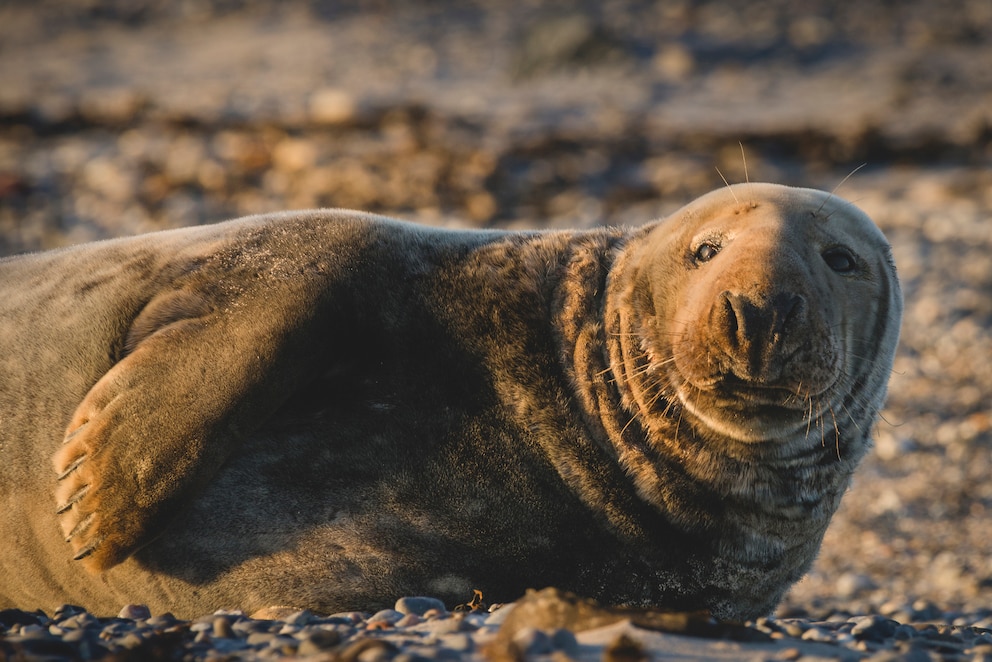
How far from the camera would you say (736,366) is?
3176mm

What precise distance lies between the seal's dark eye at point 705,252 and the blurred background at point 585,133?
203 cm

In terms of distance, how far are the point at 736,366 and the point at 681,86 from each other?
1275 centimetres

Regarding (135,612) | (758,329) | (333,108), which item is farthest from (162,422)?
(333,108)

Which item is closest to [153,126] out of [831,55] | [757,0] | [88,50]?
[88,50]

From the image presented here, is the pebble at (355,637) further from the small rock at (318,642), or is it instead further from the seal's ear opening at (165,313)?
the seal's ear opening at (165,313)

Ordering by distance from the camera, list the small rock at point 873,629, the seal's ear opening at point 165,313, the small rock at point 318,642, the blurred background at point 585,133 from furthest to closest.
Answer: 1. the blurred background at point 585,133
2. the seal's ear opening at point 165,313
3. the small rock at point 873,629
4. the small rock at point 318,642

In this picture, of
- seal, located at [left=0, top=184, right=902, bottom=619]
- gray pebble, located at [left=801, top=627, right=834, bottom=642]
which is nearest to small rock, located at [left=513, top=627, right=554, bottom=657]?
gray pebble, located at [left=801, top=627, right=834, bottom=642]

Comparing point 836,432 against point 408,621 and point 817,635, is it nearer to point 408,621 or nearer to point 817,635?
point 817,635

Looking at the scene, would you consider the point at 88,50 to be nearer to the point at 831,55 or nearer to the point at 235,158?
the point at 235,158

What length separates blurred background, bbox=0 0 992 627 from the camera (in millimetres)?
6680

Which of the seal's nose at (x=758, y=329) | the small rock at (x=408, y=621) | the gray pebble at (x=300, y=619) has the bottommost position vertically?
the small rock at (x=408, y=621)

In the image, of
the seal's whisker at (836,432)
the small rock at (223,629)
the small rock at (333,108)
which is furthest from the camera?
the small rock at (333,108)

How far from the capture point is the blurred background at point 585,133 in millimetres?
6680

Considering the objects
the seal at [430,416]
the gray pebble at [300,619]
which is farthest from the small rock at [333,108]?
the gray pebble at [300,619]
